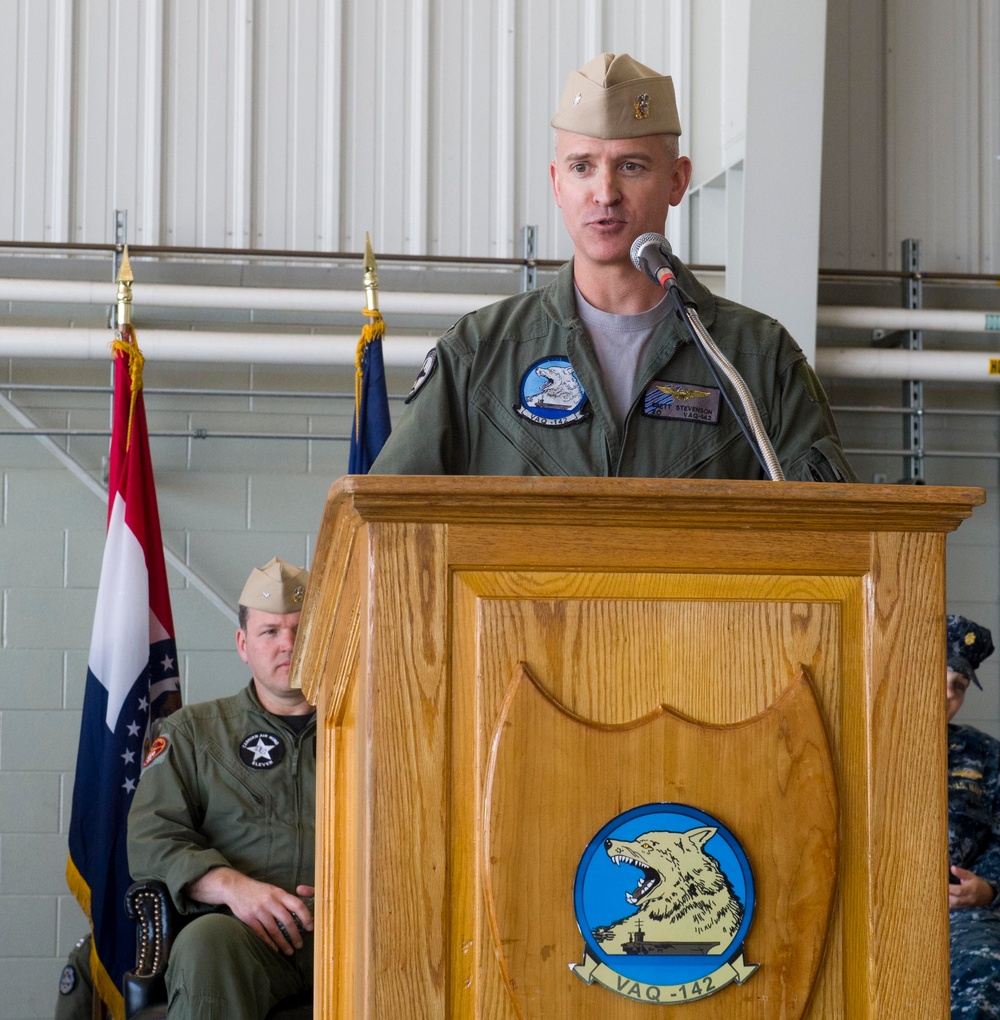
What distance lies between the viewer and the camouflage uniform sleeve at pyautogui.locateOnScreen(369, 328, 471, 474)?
1.55m

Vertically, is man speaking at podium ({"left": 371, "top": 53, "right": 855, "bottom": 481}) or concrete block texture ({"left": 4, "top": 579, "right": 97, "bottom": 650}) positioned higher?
man speaking at podium ({"left": 371, "top": 53, "right": 855, "bottom": 481})

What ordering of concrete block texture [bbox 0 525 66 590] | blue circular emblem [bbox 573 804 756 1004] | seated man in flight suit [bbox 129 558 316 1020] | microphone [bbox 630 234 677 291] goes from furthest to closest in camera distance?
concrete block texture [bbox 0 525 66 590]
seated man in flight suit [bbox 129 558 316 1020]
microphone [bbox 630 234 677 291]
blue circular emblem [bbox 573 804 756 1004]

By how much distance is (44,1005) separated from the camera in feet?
12.3

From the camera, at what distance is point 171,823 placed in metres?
2.87

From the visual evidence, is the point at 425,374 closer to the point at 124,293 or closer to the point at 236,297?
the point at 124,293

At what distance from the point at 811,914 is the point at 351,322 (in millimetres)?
3286

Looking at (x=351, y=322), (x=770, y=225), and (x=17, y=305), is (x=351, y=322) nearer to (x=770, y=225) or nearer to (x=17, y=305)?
(x=17, y=305)

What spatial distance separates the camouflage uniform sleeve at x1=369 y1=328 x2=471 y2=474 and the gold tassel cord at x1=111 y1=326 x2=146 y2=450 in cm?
206

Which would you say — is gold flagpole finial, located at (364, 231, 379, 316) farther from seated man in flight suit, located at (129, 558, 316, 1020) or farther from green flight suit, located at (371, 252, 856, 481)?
green flight suit, located at (371, 252, 856, 481)

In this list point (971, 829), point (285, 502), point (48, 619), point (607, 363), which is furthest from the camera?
point (285, 502)

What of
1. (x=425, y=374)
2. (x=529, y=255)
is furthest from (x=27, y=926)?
(x=425, y=374)

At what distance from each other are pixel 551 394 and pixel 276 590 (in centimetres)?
168

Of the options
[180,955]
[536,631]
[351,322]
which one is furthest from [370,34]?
[536,631]

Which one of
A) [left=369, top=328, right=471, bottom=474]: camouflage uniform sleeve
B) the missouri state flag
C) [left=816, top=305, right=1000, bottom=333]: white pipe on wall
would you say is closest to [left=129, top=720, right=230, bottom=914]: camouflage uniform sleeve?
the missouri state flag
